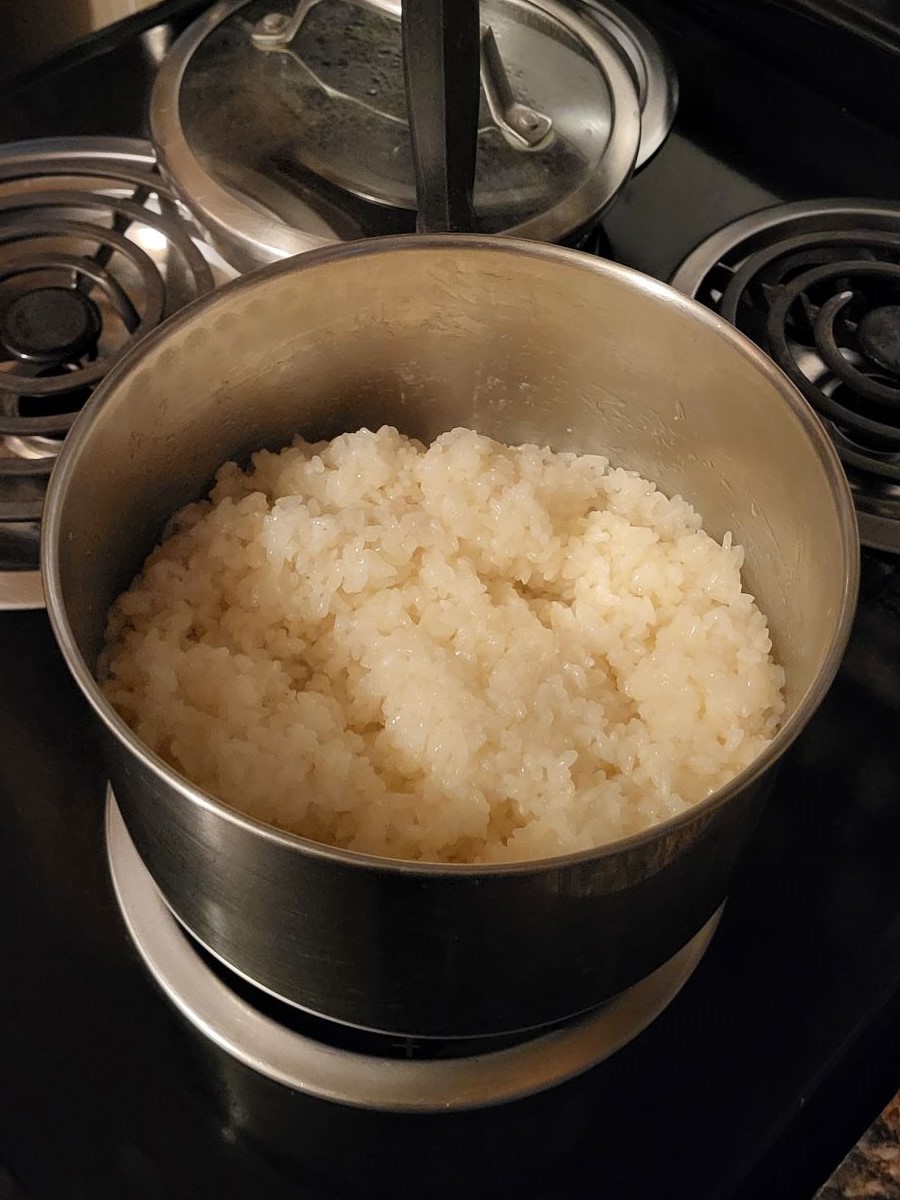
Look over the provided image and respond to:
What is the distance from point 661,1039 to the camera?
0.76 meters

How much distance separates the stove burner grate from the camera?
3.23ft

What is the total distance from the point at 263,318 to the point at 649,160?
1.71 ft

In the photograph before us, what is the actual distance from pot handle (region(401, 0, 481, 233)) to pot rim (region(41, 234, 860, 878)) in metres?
0.06

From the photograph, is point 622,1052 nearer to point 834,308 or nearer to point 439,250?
point 439,250

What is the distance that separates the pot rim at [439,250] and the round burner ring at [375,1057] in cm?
19

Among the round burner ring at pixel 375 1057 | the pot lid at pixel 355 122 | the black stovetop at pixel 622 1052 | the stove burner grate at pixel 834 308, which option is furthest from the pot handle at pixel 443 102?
the round burner ring at pixel 375 1057

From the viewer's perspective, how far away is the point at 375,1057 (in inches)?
28.9

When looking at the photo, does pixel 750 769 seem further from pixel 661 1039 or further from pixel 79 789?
pixel 79 789

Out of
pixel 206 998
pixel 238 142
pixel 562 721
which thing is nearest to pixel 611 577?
pixel 562 721

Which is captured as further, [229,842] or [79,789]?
[79,789]

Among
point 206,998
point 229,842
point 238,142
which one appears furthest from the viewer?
point 238,142

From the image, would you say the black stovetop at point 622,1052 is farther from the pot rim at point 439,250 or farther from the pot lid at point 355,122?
the pot lid at point 355,122

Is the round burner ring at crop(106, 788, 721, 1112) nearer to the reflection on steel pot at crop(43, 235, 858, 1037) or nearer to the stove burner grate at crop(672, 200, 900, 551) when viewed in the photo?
the reflection on steel pot at crop(43, 235, 858, 1037)

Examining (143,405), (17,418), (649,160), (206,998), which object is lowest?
(206,998)
